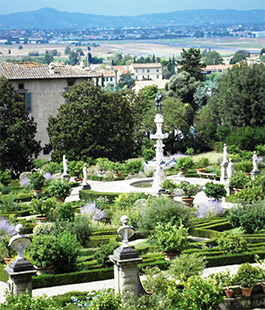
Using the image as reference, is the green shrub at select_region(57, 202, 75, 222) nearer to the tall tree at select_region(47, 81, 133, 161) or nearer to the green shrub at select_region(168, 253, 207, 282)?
the green shrub at select_region(168, 253, 207, 282)

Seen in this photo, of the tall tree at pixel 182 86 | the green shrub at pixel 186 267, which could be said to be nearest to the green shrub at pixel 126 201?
the green shrub at pixel 186 267

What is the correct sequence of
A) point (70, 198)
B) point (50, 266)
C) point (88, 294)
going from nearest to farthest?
point (88, 294), point (50, 266), point (70, 198)

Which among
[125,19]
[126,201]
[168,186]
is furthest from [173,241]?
[125,19]

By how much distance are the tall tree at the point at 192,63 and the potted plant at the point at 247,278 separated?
55729 mm

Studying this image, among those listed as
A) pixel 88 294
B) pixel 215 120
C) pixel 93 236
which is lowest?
pixel 215 120

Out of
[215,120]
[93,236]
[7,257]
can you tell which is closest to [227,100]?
[215,120]

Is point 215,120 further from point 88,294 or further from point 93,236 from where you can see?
point 88,294

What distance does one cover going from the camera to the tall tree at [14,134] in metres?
38.8

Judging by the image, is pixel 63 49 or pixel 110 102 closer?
pixel 110 102

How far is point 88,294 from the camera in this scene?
12.0m

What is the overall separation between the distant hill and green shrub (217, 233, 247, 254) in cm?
3526

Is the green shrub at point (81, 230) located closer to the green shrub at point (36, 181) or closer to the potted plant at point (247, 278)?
the potted plant at point (247, 278)

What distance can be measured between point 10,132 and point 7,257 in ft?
78.1

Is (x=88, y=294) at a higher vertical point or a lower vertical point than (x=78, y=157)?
higher
